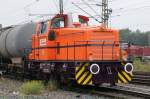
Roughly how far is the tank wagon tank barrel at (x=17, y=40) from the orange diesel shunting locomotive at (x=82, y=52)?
314cm

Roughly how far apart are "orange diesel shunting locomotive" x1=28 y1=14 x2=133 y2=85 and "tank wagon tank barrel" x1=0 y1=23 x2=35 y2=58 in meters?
3.14

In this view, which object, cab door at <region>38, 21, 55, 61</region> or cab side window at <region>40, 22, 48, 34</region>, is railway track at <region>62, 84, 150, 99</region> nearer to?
cab door at <region>38, 21, 55, 61</region>

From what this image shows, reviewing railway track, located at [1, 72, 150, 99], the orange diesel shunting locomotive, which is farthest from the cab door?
railway track, located at [1, 72, 150, 99]

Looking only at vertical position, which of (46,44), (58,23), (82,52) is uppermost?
(58,23)

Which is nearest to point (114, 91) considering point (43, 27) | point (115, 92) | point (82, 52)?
point (115, 92)

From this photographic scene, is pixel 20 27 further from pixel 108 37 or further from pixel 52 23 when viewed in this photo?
pixel 108 37

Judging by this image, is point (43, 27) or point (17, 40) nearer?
point (43, 27)

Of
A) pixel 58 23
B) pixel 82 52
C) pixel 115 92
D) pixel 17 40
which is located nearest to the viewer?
pixel 82 52

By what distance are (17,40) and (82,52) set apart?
6857 mm

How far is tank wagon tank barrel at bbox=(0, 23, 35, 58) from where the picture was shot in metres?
21.7

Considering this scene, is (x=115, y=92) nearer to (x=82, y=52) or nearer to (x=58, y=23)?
(x=82, y=52)

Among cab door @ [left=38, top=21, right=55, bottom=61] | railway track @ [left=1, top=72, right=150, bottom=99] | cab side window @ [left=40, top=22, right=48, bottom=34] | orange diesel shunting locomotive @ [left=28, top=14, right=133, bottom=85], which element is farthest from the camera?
cab side window @ [left=40, top=22, right=48, bottom=34]

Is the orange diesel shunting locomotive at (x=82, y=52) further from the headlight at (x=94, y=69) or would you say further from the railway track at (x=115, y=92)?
the railway track at (x=115, y=92)

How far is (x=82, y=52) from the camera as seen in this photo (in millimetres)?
16547
